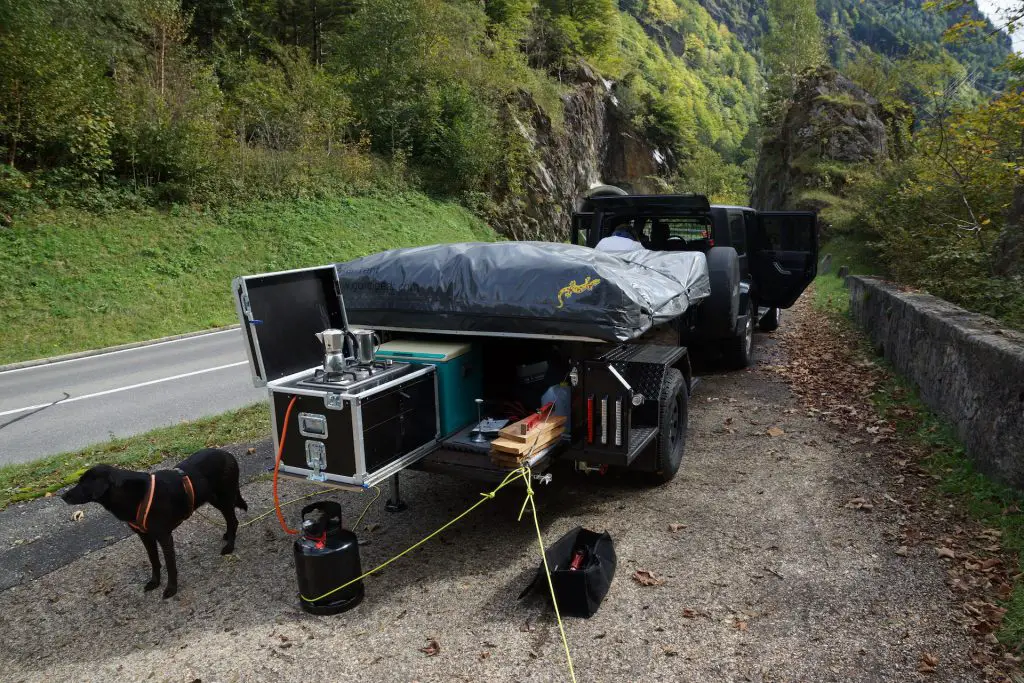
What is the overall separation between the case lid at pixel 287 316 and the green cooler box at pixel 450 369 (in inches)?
19.2

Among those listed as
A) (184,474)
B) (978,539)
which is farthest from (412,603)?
(978,539)

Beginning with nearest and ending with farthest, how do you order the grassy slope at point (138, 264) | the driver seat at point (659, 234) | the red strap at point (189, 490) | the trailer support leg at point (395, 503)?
the red strap at point (189, 490), the trailer support leg at point (395, 503), the driver seat at point (659, 234), the grassy slope at point (138, 264)

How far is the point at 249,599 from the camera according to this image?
4.12m

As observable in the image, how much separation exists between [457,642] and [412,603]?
0.51 m

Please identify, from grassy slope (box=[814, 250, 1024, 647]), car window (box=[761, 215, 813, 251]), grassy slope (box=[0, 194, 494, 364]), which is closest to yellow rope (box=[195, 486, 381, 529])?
grassy slope (box=[814, 250, 1024, 647])

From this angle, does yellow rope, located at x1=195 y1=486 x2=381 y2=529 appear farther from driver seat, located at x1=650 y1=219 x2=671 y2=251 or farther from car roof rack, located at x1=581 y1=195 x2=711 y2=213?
driver seat, located at x1=650 y1=219 x2=671 y2=251

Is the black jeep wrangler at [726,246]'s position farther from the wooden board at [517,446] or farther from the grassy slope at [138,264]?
the grassy slope at [138,264]

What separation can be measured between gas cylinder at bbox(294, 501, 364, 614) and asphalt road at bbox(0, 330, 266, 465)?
460cm

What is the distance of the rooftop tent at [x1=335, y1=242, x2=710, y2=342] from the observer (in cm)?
430

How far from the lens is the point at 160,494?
3980 millimetres

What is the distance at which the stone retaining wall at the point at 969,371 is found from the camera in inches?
191

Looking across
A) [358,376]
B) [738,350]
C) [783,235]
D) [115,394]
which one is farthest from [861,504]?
[115,394]

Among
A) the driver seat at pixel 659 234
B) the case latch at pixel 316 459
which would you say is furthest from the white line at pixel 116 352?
the case latch at pixel 316 459

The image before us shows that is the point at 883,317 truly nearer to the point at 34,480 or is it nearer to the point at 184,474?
the point at 184,474
